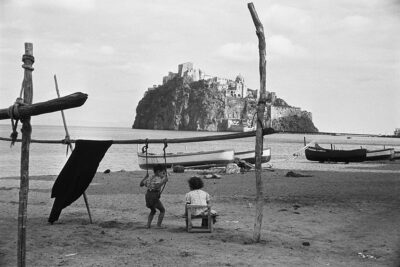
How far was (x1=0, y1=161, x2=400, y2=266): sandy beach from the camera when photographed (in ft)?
23.6

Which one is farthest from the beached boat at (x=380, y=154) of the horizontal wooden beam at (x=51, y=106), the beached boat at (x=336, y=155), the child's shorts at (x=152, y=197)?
the horizontal wooden beam at (x=51, y=106)

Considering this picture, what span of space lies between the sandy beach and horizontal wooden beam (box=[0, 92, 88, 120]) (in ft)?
8.72

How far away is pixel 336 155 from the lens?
3891 cm

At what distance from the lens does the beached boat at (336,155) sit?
38.4 metres

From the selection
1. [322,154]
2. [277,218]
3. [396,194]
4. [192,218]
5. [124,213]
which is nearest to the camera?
[192,218]

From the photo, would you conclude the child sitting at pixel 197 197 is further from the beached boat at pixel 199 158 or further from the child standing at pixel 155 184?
the beached boat at pixel 199 158

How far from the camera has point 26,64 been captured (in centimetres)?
605

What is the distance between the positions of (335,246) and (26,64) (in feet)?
20.7

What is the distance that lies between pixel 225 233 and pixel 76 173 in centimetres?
361

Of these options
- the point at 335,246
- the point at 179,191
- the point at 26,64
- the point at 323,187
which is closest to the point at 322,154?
the point at 323,187

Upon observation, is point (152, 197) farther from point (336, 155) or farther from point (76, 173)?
point (336, 155)

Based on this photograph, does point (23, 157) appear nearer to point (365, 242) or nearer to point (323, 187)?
point (365, 242)

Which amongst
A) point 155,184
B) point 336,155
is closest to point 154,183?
point 155,184

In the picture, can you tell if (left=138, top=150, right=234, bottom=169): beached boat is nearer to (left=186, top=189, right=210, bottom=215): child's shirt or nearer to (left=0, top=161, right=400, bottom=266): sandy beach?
(left=0, top=161, right=400, bottom=266): sandy beach
